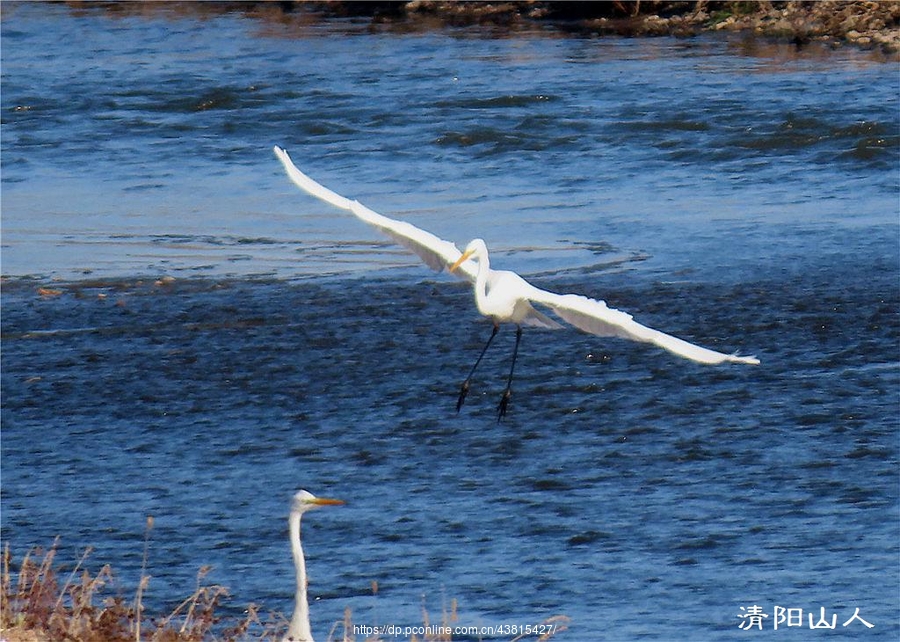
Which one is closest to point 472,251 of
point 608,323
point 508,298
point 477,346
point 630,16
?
point 508,298

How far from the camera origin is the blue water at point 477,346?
6.45 m

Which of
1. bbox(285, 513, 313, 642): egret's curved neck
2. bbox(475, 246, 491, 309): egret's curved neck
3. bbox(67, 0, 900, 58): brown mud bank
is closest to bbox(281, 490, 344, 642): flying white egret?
bbox(285, 513, 313, 642): egret's curved neck

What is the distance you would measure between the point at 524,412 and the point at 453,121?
8.17 m

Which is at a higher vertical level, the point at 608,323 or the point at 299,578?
the point at 608,323

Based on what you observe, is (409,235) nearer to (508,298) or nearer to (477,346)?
(508,298)

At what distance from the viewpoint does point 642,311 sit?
9.94m

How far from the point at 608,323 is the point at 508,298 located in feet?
2.32

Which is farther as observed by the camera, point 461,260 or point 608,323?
point 461,260

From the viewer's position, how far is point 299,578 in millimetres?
4758

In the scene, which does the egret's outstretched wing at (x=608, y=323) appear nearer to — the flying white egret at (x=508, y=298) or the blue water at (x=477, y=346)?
the flying white egret at (x=508, y=298)

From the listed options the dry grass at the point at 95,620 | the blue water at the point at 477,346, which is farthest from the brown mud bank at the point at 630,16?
the dry grass at the point at 95,620

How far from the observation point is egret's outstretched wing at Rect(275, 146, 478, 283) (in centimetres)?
653

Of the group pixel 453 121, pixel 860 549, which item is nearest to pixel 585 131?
pixel 453 121

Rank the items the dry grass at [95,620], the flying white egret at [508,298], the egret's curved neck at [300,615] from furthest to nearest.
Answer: the flying white egret at [508,298] < the dry grass at [95,620] < the egret's curved neck at [300,615]
